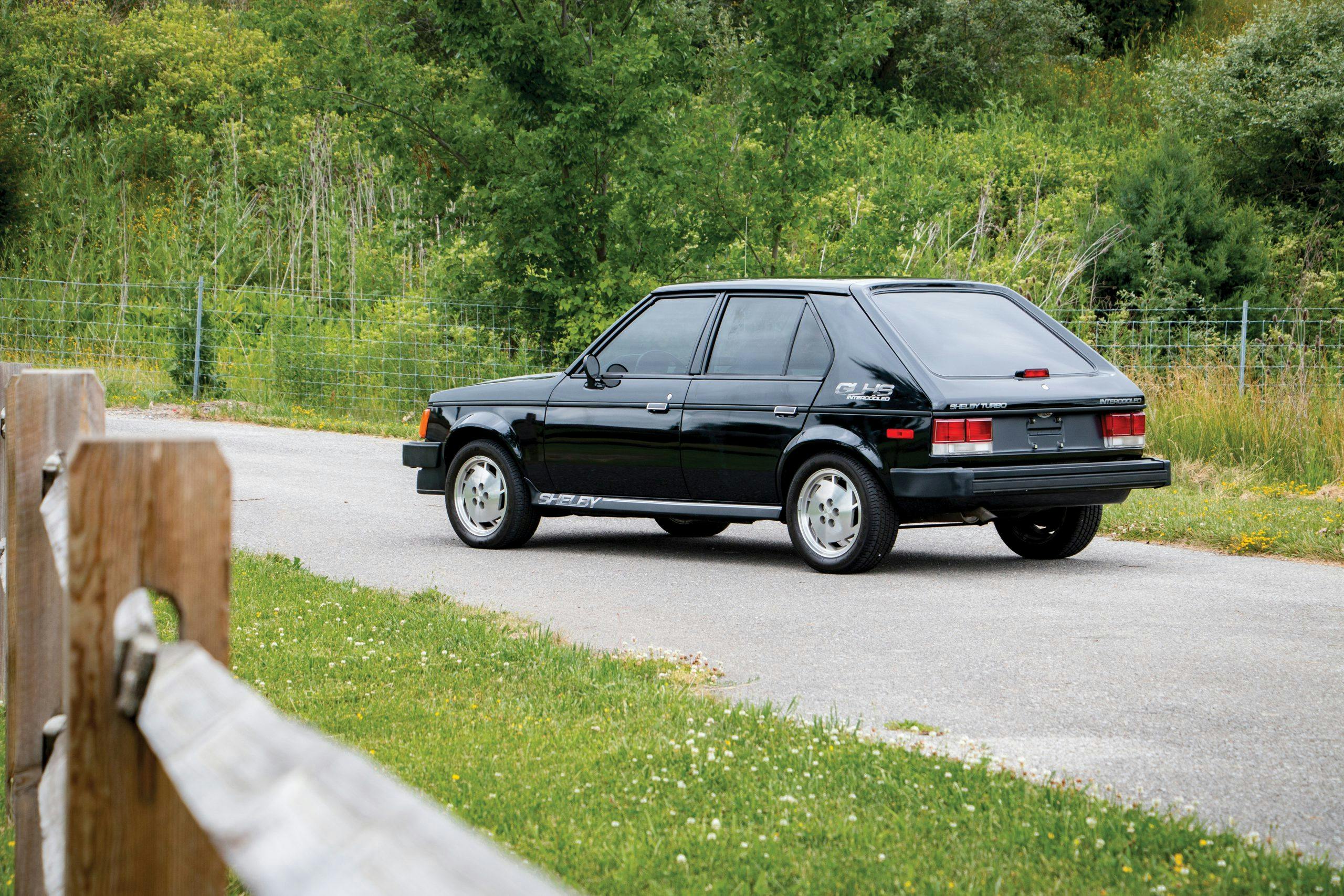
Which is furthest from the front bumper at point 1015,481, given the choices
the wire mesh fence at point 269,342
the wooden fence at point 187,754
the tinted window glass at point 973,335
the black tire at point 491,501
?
Answer: the wire mesh fence at point 269,342

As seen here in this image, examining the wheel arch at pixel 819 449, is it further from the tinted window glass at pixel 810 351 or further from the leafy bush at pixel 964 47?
the leafy bush at pixel 964 47

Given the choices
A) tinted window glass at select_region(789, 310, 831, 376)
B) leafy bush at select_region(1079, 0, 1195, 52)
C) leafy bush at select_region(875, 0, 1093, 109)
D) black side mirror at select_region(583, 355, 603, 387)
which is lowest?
black side mirror at select_region(583, 355, 603, 387)

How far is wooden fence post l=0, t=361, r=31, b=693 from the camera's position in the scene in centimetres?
492

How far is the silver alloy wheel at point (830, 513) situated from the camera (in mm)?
9477

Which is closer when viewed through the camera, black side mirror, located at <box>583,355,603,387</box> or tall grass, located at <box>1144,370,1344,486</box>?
black side mirror, located at <box>583,355,603,387</box>

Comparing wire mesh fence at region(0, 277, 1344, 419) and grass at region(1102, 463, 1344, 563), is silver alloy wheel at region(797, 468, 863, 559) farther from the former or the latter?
wire mesh fence at region(0, 277, 1344, 419)

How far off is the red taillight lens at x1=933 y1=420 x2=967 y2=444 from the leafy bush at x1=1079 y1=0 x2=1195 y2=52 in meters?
37.2

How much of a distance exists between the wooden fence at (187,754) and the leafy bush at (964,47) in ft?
121

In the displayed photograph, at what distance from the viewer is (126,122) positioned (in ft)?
121

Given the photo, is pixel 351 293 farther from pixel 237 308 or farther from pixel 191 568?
pixel 191 568

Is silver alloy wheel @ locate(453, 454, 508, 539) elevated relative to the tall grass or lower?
lower

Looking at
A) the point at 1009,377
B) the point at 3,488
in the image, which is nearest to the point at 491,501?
the point at 1009,377

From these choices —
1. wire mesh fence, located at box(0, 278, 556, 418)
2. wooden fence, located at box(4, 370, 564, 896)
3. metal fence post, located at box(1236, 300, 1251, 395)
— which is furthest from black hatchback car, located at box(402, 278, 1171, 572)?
wire mesh fence, located at box(0, 278, 556, 418)

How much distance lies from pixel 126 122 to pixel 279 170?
11.5 meters
